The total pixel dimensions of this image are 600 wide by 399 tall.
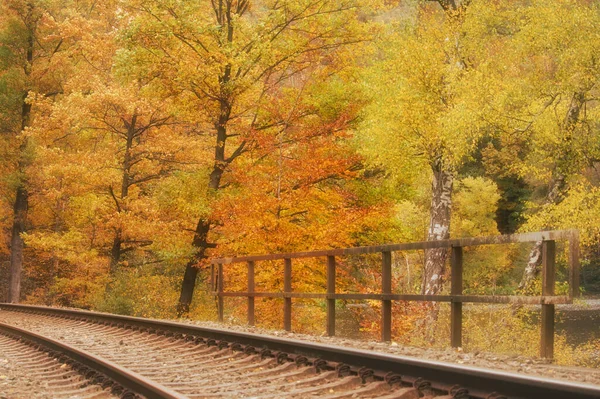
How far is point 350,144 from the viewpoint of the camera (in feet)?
66.9

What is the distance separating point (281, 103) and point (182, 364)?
44.3ft

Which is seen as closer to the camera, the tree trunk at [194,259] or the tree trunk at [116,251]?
the tree trunk at [194,259]

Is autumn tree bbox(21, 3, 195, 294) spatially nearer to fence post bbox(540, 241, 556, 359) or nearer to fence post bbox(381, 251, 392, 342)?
fence post bbox(381, 251, 392, 342)

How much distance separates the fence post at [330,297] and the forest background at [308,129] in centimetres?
603

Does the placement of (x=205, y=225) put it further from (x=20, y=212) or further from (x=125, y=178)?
(x=20, y=212)

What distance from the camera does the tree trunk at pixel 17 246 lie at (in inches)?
1227

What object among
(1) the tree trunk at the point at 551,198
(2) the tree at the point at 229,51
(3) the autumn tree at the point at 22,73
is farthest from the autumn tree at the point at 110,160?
(1) the tree trunk at the point at 551,198

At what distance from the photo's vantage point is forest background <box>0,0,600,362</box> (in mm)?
16859

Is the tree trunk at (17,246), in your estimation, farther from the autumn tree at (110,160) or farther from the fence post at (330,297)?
the fence post at (330,297)

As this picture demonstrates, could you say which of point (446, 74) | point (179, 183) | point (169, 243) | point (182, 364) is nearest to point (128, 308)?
point (169, 243)

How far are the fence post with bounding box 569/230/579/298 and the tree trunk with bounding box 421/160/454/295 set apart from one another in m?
10.8

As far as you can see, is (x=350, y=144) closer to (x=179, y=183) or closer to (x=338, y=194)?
(x=338, y=194)

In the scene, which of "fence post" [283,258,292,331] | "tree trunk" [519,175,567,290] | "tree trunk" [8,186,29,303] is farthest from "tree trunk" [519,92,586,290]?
"tree trunk" [8,186,29,303]

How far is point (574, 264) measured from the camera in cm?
674
